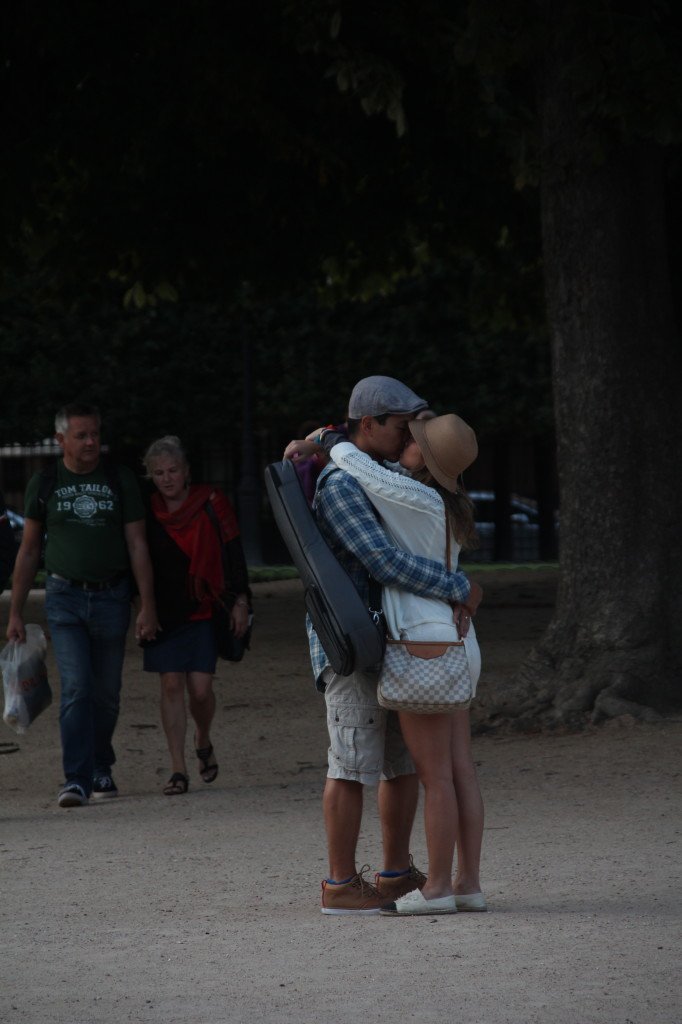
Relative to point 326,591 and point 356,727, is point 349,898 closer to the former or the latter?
point 356,727

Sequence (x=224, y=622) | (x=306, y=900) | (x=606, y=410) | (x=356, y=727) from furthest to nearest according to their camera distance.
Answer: (x=606, y=410), (x=224, y=622), (x=306, y=900), (x=356, y=727)

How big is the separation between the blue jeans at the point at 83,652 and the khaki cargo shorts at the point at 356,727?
113 inches

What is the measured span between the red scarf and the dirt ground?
39.8 inches

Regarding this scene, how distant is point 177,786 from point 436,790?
3.27 meters

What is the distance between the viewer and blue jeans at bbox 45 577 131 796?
327 inches

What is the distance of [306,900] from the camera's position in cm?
599

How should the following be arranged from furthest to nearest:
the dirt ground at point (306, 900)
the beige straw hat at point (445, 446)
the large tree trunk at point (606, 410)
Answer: the large tree trunk at point (606, 410), the beige straw hat at point (445, 446), the dirt ground at point (306, 900)

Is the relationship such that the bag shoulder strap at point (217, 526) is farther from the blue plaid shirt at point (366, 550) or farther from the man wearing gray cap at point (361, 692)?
the blue plaid shirt at point (366, 550)

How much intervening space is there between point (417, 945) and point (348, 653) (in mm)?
893

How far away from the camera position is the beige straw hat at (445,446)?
552cm

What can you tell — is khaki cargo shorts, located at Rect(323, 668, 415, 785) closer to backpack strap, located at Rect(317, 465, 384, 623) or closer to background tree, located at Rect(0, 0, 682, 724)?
backpack strap, located at Rect(317, 465, 384, 623)

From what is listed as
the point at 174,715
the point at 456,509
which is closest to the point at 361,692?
the point at 456,509

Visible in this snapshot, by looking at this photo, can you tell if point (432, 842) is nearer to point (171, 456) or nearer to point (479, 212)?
point (171, 456)

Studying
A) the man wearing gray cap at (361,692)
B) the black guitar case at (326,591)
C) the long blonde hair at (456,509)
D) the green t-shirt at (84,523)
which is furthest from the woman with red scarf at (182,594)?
the long blonde hair at (456,509)
